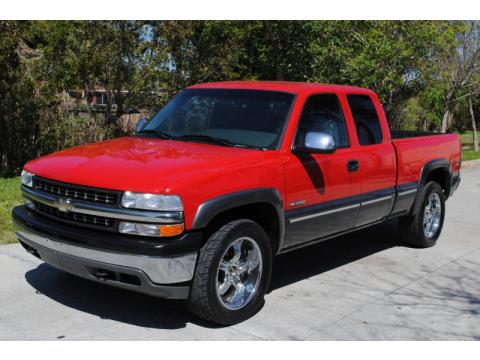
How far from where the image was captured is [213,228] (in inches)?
180

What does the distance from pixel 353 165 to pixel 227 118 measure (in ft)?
4.27

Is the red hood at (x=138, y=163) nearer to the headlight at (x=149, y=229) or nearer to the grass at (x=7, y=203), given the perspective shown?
the headlight at (x=149, y=229)

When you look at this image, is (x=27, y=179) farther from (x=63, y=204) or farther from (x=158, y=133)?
(x=158, y=133)

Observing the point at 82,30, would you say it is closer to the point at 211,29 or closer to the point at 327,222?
the point at 211,29

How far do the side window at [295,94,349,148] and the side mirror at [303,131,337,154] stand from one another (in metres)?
0.18

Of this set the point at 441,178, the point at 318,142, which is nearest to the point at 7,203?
the point at 318,142

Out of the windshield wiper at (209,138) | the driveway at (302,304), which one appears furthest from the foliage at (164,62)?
the windshield wiper at (209,138)

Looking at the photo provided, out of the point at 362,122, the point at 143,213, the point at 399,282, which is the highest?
the point at 362,122

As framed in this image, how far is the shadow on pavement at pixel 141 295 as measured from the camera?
4808mm

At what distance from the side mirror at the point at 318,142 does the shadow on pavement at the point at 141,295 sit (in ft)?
4.59

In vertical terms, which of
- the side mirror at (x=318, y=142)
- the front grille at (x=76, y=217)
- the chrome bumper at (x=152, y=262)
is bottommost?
the chrome bumper at (x=152, y=262)

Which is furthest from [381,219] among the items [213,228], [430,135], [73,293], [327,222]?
[73,293]

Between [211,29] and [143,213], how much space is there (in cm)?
1047

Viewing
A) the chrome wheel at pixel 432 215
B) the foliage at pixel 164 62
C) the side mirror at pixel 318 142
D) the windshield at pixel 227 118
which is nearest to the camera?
the side mirror at pixel 318 142
